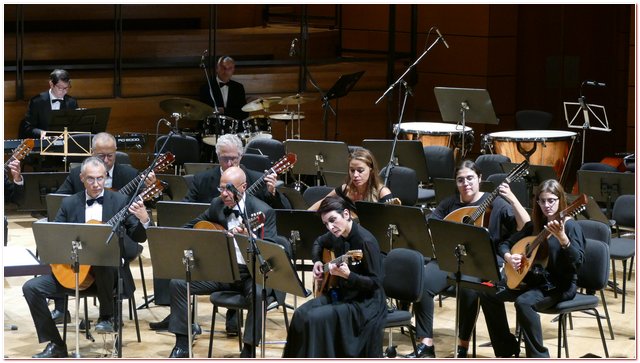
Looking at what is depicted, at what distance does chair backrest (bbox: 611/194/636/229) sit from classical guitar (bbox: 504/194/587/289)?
2113mm

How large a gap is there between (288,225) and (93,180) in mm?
1264

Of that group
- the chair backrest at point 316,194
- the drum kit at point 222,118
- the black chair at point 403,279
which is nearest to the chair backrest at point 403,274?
the black chair at point 403,279

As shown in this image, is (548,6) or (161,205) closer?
(161,205)

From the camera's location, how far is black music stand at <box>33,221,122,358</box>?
21.2 ft

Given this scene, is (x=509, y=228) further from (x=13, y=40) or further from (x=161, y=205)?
(x=13, y=40)

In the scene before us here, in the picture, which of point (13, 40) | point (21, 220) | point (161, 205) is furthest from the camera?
point (13, 40)

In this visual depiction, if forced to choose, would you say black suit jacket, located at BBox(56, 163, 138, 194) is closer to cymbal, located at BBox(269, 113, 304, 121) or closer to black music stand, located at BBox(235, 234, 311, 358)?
black music stand, located at BBox(235, 234, 311, 358)

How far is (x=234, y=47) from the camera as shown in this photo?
46.6 ft

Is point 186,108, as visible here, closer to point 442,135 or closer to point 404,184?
point 442,135

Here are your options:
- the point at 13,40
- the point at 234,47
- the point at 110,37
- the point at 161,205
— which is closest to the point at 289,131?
the point at 234,47

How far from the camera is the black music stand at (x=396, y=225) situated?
683cm

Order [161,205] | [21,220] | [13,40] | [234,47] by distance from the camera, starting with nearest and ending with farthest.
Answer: [161,205]
[21,220]
[13,40]
[234,47]

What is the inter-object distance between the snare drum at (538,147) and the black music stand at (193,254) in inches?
209

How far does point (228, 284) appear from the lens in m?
6.98
